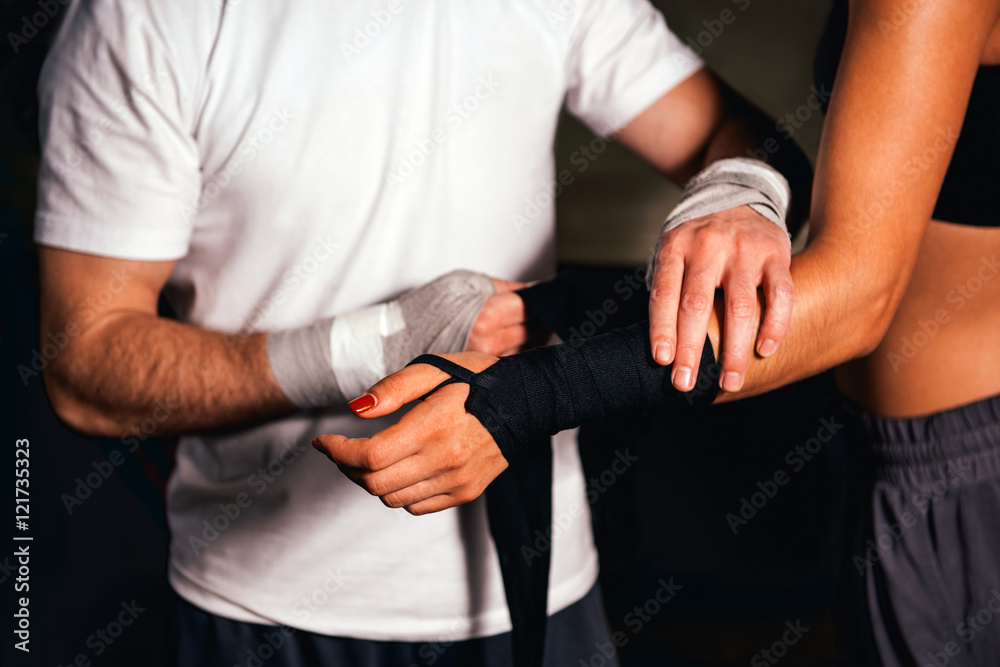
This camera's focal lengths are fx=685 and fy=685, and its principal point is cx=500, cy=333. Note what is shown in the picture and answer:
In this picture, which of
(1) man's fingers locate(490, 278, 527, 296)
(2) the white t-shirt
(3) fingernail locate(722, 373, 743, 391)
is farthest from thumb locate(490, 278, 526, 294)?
(3) fingernail locate(722, 373, 743, 391)

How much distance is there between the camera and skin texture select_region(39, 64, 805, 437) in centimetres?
88

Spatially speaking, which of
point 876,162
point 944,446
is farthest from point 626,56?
point 944,446

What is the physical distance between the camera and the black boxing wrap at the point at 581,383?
65 centimetres

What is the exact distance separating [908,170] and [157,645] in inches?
73.5

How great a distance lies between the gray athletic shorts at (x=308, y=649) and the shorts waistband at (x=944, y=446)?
1.75 ft

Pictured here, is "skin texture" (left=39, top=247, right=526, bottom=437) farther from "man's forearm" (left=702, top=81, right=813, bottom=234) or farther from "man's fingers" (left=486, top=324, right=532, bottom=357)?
"man's forearm" (left=702, top=81, right=813, bottom=234)

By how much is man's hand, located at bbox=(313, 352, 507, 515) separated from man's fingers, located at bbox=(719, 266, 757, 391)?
9.4 inches

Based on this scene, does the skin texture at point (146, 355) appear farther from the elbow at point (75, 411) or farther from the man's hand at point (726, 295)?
the man's hand at point (726, 295)

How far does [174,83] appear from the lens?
86 cm

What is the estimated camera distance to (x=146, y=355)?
0.89 m

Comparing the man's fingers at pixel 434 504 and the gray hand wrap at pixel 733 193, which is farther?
the gray hand wrap at pixel 733 193

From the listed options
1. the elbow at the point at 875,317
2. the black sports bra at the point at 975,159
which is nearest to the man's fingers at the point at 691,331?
the elbow at the point at 875,317

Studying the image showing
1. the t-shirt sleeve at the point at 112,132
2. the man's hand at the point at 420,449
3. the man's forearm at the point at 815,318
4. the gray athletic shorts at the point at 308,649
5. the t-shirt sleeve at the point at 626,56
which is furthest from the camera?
the t-shirt sleeve at the point at 626,56

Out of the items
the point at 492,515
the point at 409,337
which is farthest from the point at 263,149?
the point at 492,515
